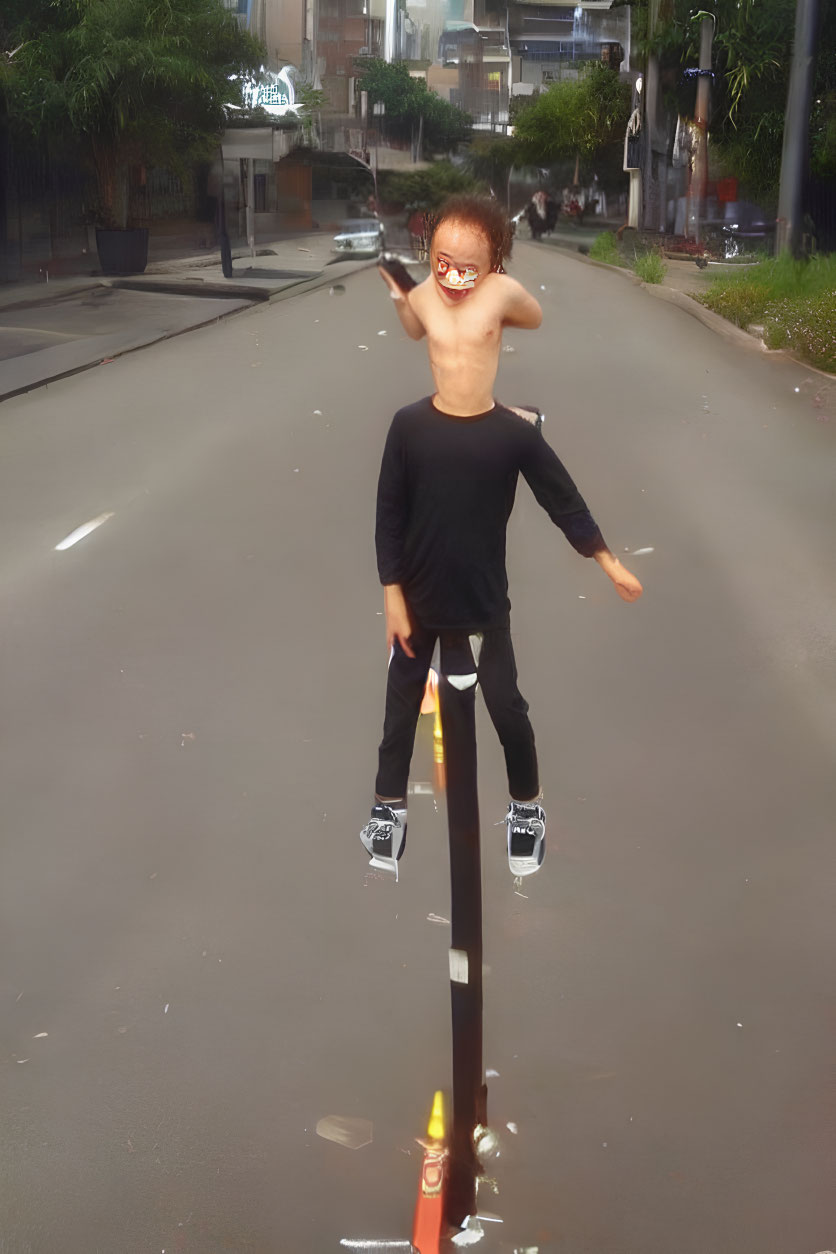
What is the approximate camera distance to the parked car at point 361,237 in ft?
6.73

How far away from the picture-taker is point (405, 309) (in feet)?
7.31

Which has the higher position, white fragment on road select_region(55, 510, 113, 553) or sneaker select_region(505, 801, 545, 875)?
sneaker select_region(505, 801, 545, 875)

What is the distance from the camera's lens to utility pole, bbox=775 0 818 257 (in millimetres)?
22141

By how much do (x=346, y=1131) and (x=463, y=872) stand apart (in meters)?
1.54

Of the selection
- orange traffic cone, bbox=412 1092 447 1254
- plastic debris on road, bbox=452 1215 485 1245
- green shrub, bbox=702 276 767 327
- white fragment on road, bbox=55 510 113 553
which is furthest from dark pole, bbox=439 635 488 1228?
green shrub, bbox=702 276 767 327

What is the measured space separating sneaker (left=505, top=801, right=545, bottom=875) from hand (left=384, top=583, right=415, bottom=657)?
1.51 ft

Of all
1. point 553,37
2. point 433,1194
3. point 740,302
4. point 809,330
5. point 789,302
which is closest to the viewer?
point 553,37

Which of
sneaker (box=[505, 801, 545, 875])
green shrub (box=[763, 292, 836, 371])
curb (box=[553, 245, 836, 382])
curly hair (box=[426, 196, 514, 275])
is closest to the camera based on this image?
curly hair (box=[426, 196, 514, 275])

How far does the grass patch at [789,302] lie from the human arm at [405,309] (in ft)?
52.6

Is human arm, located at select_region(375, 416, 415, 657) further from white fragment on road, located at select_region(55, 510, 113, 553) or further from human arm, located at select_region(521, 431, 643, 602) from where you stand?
white fragment on road, located at select_region(55, 510, 113, 553)

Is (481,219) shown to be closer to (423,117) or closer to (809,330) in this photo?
(423,117)

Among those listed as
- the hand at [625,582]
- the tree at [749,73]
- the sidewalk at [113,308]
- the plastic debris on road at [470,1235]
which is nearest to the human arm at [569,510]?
A: the hand at [625,582]

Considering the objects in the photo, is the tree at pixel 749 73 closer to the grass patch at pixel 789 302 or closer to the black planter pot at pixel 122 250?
the grass patch at pixel 789 302

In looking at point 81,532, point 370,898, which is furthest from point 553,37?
point 81,532
